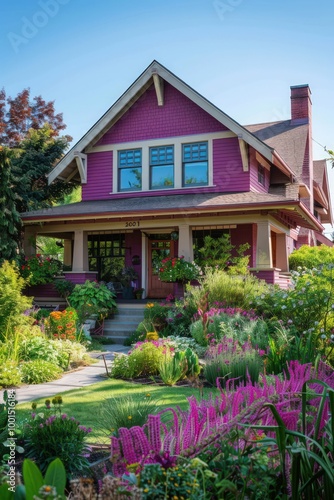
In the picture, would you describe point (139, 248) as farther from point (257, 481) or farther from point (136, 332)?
point (257, 481)

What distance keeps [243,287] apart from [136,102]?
9.35m

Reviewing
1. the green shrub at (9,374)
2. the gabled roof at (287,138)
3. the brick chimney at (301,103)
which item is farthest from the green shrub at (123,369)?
the brick chimney at (301,103)

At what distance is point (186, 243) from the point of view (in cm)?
1520

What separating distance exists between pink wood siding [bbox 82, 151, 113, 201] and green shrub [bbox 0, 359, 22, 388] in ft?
36.2

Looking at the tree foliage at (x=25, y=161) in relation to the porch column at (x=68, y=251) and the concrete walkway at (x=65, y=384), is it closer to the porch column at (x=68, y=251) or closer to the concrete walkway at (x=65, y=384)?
the porch column at (x=68, y=251)

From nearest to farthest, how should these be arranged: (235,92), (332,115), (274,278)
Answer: (332,115)
(235,92)
(274,278)

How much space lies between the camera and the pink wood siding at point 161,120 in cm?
1723

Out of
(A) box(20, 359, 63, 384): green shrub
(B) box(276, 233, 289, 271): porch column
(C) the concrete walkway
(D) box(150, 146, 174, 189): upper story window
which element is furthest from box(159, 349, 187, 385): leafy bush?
(B) box(276, 233, 289, 271): porch column

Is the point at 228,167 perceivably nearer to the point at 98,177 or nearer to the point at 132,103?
the point at 132,103

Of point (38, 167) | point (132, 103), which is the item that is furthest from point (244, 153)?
point (38, 167)

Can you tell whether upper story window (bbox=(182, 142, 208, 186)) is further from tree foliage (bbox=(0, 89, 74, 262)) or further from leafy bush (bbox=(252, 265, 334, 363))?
leafy bush (bbox=(252, 265, 334, 363))

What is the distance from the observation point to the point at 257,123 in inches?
963

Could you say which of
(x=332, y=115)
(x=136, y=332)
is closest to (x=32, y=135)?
(x=136, y=332)

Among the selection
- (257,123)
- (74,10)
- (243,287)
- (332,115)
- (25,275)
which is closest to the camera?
(332,115)
